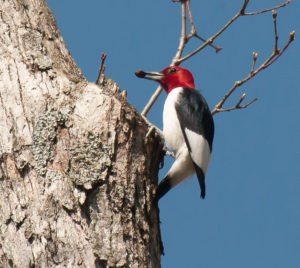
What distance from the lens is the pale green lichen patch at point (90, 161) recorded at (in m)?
3.15

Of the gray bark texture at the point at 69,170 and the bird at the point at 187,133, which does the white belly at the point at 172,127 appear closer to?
the bird at the point at 187,133

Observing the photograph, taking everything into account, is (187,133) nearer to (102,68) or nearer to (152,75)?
(152,75)

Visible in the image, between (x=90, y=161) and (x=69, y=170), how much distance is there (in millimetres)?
125

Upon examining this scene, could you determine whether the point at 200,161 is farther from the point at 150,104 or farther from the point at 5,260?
the point at 5,260

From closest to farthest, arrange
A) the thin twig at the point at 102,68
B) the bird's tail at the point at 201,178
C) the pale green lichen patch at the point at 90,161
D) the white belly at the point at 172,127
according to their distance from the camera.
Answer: the pale green lichen patch at the point at 90,161
the thin twig at the point at 102,68
the bird's tail at the point at 201,178
the white belly at the point at 172,127

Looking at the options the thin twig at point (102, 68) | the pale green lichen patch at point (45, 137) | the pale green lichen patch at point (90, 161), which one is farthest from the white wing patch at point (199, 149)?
the pale green lichen patch at point (45, 137)

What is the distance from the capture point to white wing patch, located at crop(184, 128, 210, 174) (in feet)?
15.3

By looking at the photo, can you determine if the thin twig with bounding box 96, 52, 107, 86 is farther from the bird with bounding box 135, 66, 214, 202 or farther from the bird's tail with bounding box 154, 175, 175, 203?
the bird with bounding box 135, 66, 214, 202

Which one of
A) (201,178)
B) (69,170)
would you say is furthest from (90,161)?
(201,178)

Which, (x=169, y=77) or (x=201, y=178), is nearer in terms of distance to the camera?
(x=201, y=178)

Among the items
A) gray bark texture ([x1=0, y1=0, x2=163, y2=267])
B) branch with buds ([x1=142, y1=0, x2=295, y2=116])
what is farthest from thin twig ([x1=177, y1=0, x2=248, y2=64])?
gray bark texture ([x1=0, y1=0, x2=163, y2=267])

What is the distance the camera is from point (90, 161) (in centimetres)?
322

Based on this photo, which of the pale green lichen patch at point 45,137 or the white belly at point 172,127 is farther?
the white belly at point 172,127

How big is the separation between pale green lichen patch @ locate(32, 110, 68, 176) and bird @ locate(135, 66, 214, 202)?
3.91 feet
